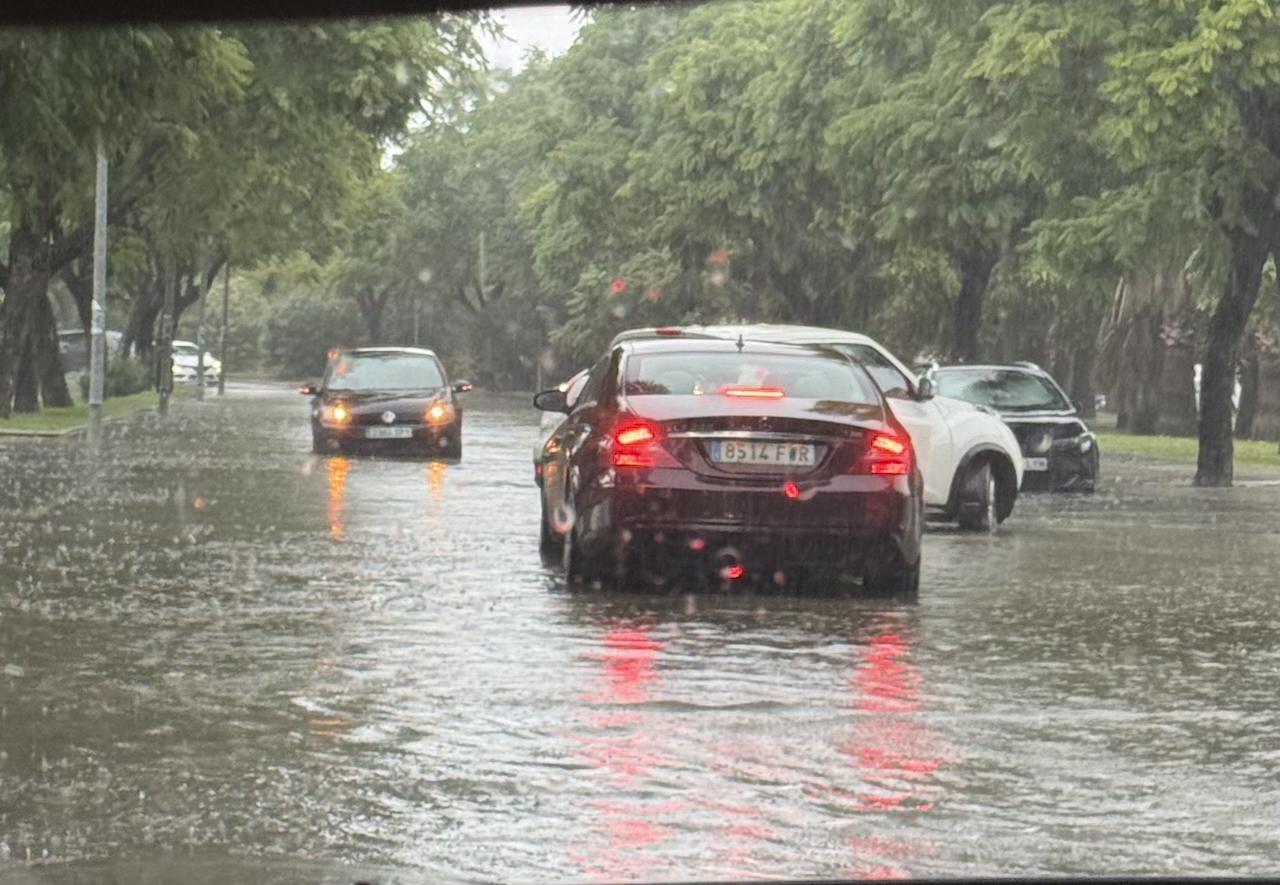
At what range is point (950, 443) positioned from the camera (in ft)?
69.5

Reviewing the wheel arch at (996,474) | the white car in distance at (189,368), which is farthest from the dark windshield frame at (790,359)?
the white car in distance at (189,368)

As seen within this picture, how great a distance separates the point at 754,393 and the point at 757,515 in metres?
0.80

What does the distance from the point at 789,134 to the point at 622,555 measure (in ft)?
102

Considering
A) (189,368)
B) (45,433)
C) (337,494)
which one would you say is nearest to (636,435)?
(337,494)

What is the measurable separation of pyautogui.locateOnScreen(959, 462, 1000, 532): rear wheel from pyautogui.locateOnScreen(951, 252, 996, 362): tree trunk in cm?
2199

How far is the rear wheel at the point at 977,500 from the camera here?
2134cm

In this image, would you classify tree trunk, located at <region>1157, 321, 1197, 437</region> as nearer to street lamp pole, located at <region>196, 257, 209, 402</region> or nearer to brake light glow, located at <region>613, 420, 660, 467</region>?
street lamp pole, located at <region>196, 257, 209, 402</region>

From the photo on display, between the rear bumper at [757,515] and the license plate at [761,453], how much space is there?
138 mm

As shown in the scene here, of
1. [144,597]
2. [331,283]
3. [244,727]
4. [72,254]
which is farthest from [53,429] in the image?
[331,283]

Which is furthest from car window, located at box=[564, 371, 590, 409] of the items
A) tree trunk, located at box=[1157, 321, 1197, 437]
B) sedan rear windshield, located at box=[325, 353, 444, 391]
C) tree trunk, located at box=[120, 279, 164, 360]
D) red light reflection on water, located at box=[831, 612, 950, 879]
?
tree trunk, located at box=[120, 279, 164, 360]

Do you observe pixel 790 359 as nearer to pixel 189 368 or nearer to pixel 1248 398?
pixel 1248 398

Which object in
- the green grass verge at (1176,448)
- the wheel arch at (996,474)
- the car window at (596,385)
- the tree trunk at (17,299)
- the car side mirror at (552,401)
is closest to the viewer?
the car window at (596,385)

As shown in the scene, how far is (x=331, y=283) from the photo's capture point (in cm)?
10862

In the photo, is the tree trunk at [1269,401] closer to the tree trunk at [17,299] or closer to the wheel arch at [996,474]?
the tree trunk at [17,299]
